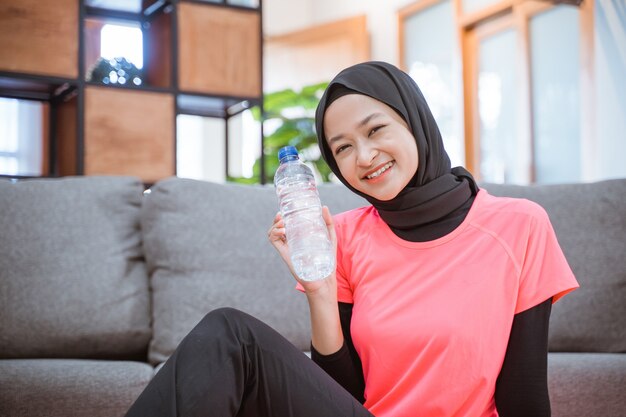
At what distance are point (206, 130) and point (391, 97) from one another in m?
5.48

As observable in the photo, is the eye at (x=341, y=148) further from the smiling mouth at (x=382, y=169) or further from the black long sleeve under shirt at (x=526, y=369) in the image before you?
the black long sleeve under shirt at (x=526, y=369)

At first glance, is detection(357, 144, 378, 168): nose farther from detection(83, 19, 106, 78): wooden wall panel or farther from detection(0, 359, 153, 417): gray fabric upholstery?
detection(83, 19, 106, 78): wooden wall panel

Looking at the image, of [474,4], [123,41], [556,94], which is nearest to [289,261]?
[123,41]

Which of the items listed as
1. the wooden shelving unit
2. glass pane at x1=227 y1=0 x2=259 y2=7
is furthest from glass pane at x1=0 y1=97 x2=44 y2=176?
glass pane at x1=227 y1=0 x2=259 y2=7

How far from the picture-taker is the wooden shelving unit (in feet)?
9.39

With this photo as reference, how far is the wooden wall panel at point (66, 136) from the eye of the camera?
9.74 ft

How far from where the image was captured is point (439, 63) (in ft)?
18.4

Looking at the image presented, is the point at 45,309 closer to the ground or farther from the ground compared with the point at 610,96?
closer to the ground

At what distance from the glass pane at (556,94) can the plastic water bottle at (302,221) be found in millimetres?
3296

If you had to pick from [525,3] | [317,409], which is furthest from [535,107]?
[317,409]

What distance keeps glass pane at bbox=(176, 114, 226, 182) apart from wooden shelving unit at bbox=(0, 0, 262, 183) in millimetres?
3073

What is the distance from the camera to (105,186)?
2045 mm

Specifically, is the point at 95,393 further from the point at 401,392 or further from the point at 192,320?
the point at 401,392

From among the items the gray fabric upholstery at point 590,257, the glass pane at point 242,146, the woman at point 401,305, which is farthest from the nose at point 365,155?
the glass pane at point 242,146
